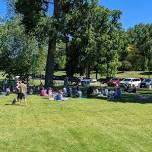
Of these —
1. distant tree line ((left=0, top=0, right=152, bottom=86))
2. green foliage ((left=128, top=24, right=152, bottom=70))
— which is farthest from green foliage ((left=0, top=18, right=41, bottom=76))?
green foliage ((left=128, top=24, right=152, bottom=70))

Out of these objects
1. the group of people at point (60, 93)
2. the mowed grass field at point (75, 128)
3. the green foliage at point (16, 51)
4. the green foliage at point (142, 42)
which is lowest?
the mowed grass field at point (75, 128)

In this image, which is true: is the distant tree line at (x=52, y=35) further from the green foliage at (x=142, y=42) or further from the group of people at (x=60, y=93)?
the green foliage at (x=142, y=42)

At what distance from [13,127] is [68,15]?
3013cm

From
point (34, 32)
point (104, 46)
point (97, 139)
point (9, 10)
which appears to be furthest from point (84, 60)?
point (97, 139)

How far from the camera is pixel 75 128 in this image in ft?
83.8

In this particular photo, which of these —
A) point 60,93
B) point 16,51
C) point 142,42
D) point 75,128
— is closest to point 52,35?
point 16,51

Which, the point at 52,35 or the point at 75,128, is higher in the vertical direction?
the point at 52,35

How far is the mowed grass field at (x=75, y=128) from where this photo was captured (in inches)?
822

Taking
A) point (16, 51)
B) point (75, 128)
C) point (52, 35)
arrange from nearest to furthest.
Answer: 1. point (75, 128)
2. point (52, 35)
3. point (16, 51)

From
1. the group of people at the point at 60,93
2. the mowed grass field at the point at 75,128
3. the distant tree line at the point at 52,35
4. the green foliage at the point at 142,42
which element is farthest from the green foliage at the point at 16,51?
the green foliage at the point at 142,42

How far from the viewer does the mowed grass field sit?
2088 centimetres

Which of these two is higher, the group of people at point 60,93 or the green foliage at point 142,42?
the green foliage at point 142,42

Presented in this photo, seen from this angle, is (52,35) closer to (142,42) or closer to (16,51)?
(16,51)

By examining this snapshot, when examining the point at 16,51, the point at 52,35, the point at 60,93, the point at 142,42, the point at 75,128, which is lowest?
the point at 75,128
